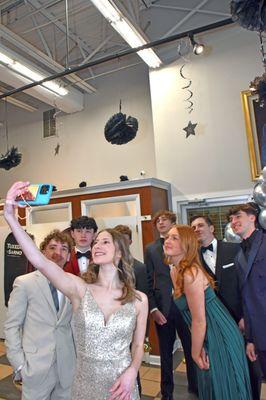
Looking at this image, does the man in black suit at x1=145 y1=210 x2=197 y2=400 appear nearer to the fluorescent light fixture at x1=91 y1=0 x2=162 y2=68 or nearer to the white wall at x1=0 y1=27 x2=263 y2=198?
the white wall at x1=0 y1=27 x2=263 y2=198

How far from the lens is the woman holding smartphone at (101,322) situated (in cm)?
135

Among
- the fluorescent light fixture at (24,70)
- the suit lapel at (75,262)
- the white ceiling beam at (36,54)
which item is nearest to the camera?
the suit lapel at (75,262)

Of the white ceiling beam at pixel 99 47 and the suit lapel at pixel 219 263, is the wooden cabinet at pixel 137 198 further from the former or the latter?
the white ceiling beam at pixel 99 47

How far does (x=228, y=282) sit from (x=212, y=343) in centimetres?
85

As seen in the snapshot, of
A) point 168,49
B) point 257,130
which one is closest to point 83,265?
point 257,130

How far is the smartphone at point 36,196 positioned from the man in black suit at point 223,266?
1.73 metres

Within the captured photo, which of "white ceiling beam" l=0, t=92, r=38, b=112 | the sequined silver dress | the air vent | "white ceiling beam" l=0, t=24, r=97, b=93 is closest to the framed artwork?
"white ceiling beam" l=0, t=24, r=97, b=93

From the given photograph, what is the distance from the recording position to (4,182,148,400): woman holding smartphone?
1.35 meters

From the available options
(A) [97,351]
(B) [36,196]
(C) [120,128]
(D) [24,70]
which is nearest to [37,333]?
(A) [97,351]

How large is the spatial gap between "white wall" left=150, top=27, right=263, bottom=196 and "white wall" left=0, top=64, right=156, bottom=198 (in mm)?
758

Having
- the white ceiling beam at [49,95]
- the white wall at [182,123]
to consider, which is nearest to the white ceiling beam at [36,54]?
the white ceiling beam at [49,95]

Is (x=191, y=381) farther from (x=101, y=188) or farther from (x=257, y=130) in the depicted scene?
(x=257, y=130)

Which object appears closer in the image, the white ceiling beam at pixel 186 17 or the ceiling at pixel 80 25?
the ceiling at pixel 80 25

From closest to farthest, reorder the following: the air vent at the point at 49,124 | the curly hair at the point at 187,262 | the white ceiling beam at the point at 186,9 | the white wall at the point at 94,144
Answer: the curly hair at the point at 187,262 → the white ceiling beam at the point at 186,9 → the white wall at the point at 94,144 → the air vent at the point at 49,124
